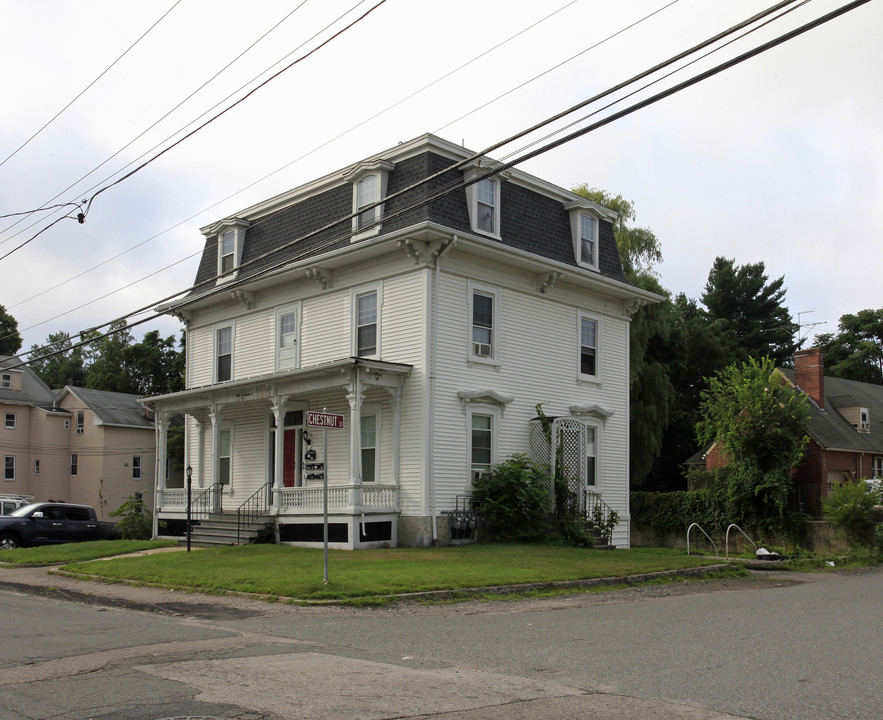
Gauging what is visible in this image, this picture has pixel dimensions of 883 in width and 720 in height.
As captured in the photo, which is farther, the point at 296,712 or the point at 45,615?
the point at 45,615

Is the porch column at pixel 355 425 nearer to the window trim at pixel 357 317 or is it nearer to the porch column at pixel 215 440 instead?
the window trim at pixel 357 317

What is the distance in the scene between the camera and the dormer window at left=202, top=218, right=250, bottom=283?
27391 mm

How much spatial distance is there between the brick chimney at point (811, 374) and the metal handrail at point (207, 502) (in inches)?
1061

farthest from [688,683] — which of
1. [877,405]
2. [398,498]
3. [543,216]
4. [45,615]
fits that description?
[877,405]

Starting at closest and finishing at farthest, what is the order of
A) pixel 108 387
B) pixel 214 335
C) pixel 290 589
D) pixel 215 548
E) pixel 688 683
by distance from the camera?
pixel 688 683 → pixel 290 589 → pixel 215 548 → pixel 214 335 → pixel 108 387

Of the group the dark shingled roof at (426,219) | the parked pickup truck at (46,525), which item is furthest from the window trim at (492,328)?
the parked pickup truck at (46,525)

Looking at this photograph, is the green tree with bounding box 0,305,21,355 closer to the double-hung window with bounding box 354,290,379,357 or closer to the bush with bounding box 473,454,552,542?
the double-hung window with bounding box 354,290,379,357

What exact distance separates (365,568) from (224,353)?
1297 cm

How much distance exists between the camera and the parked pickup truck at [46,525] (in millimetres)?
25188

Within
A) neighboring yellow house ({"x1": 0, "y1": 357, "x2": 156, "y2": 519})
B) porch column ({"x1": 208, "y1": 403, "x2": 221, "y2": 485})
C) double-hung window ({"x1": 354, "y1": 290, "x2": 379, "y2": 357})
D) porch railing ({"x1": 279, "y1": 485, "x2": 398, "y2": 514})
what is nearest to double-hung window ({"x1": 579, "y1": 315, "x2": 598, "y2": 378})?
double-hung window ({"x1": 354, "y1": 290, "x2": 379, "y2": 357})

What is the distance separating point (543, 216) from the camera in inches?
995

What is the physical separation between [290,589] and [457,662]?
6.07 m

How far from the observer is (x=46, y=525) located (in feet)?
85.0

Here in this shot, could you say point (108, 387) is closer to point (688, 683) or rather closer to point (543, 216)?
point (543, 216)
